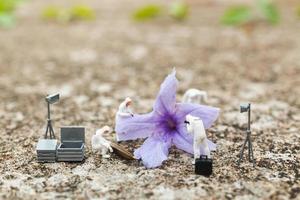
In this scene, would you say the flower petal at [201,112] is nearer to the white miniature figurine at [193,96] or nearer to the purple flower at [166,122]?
the purple flower at [166,122]

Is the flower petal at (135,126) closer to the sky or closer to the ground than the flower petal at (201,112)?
closer to the ground

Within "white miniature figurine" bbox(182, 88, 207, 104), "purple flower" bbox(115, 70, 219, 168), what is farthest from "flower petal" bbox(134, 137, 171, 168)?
"white miniature figurine" bbox(182, 88, 207, 104)

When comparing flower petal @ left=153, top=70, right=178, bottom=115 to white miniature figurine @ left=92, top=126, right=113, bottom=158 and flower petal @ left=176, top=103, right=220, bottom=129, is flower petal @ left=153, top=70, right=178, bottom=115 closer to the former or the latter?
flower petal @ left=176, top=103, right=220, bottom=129

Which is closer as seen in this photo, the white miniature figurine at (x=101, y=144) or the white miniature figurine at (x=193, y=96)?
the white miniature figurine at (x=101, y=144)

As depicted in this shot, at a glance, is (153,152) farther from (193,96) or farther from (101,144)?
(193,96)

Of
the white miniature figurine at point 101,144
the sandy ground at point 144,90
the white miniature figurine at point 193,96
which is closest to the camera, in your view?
the sandy ground at point 144,90

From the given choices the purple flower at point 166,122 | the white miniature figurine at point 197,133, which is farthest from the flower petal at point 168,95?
the white miniature figurine at point 197,133
